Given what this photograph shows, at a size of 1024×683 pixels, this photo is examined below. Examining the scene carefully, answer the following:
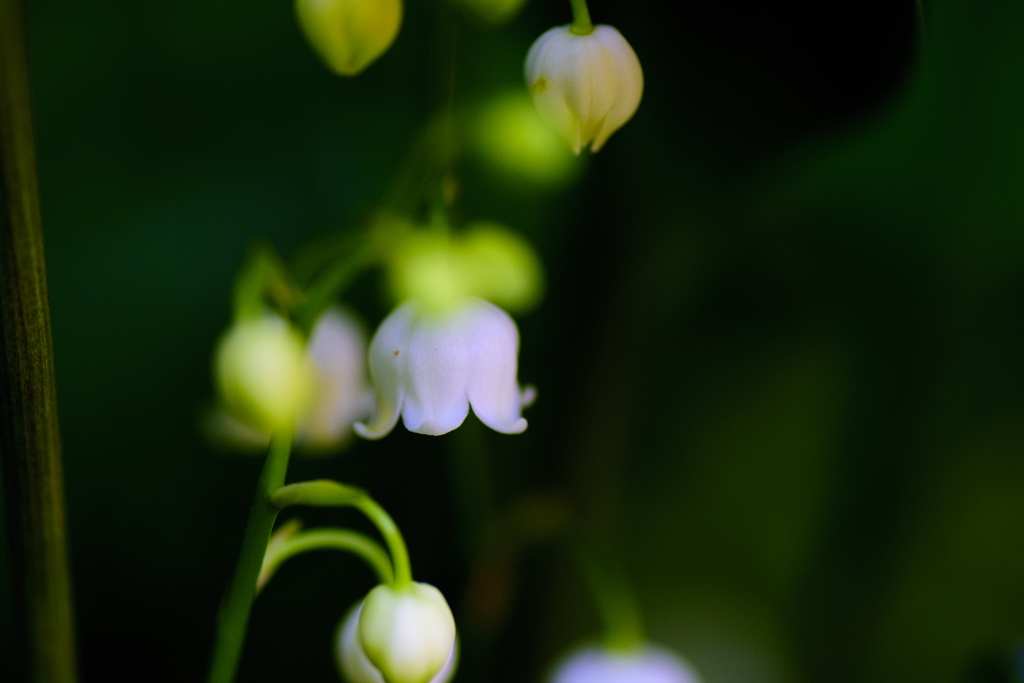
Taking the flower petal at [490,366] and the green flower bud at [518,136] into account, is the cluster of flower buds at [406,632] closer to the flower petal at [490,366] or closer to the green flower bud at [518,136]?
the flower petal at [490,366]

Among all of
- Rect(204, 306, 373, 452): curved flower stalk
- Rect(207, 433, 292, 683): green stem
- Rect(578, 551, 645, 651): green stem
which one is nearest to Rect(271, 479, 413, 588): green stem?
Rect(207, 433, 292, 683): green stem

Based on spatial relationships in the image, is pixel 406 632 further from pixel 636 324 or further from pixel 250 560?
pixel 636 324

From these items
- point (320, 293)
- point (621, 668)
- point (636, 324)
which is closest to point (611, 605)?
point (621, 668)

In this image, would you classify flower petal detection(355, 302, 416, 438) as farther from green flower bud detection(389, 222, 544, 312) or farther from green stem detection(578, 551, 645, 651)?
green stem detection(578, 551, 645, 651)

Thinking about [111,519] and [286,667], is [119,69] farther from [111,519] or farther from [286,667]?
[286,667]

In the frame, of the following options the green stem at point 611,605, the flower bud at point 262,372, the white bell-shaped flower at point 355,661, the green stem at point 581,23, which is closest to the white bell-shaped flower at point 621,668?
the green stem at point 611,605

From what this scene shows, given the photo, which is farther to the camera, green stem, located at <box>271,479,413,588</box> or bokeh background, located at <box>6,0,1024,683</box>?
bokeh background, located at <box>6,0,1024,683</box>

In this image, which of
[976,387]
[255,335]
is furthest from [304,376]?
[976,387]
